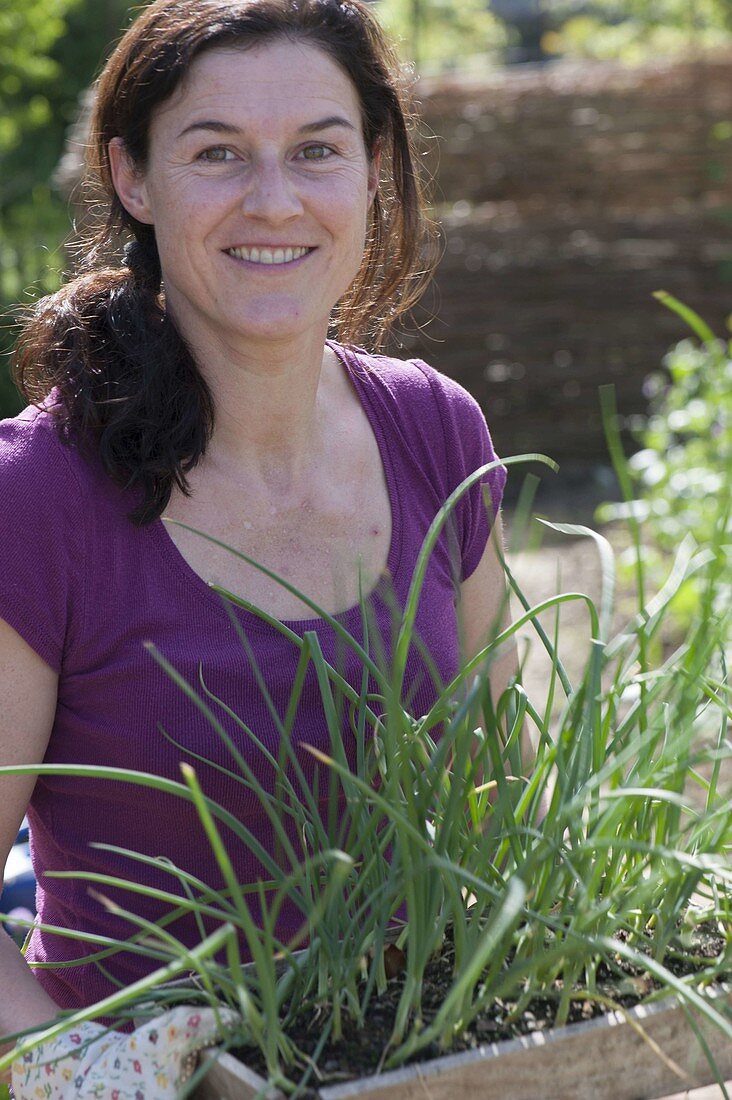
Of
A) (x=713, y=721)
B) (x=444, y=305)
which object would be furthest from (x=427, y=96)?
(x=713, y=721)

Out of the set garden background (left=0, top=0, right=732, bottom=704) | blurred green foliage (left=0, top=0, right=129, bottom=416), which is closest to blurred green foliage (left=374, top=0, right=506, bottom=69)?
blurred green foliage (left=0, top=0, right=129, bottom=416)

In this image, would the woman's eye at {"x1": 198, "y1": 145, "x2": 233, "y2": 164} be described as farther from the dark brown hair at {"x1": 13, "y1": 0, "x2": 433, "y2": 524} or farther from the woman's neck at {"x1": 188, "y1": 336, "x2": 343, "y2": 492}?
the woman's neck at {"x1": 188, "y1": 336, "x2": 343, "y2": 492}

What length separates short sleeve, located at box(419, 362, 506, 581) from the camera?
171 cm

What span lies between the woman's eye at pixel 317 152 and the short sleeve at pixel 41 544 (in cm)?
41

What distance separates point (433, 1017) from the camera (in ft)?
2.81

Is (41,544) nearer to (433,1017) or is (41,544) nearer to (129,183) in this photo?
(129,183)

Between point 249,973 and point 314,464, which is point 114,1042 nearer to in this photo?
point 249,973

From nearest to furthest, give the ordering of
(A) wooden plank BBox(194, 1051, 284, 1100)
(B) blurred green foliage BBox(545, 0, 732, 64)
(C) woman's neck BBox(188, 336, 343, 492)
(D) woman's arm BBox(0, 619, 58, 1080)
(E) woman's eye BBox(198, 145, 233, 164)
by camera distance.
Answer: (A) wooden plank BBox(194, 1051, 284, 1100) < (D) woman's arm BBox(0, 619, 58, 1080) < (E) woman's eye BBox(198, 145, 233, 164) < (C) woman's neck BBox(188, 336, 343, 492) < (B) blurred green foliage BBox(545, 0, 732, 64)

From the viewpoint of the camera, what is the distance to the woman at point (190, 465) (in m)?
1.41

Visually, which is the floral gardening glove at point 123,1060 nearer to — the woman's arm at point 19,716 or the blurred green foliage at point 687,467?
the woman's arm at point 19,716

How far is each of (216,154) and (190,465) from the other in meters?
0.33

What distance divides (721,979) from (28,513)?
2.67 ft

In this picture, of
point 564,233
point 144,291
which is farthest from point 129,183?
point 564,233

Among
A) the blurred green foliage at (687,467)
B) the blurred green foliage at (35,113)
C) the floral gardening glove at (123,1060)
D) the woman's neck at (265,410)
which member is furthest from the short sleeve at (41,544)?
the blurred green foliage at (35,113)
